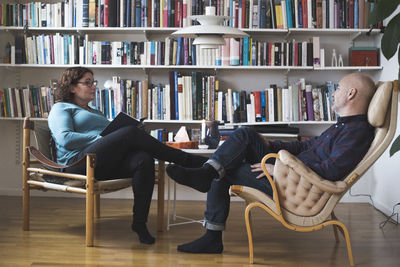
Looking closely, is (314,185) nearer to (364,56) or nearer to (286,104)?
(286,104)

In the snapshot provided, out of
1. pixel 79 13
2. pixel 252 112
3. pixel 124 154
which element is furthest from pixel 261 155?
pixel 79 13

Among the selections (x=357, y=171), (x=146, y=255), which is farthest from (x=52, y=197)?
(x=357, y=171)

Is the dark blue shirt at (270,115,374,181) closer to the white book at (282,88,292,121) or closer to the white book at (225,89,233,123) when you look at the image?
the white book at (282,88,292,121)

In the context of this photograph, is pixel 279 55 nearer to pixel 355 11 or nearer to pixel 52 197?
pixel 355 11

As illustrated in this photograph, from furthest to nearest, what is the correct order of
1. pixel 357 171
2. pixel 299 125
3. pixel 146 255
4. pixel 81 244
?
pixel 299 125, pixel 81 244, pixel 146 255, pixel 357 171

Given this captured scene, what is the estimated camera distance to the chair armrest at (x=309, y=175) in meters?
2.81

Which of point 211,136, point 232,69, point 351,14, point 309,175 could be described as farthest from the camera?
point 232,69

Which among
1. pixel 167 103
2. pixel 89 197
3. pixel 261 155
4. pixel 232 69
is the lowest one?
pixel 89 197

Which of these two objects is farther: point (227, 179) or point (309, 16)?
point (309, 16)

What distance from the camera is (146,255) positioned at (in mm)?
3100

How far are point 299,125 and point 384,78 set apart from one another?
2.71 feet

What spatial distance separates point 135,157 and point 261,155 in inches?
30.6

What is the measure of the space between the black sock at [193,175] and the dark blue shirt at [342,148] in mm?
538

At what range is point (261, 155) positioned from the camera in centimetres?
327
